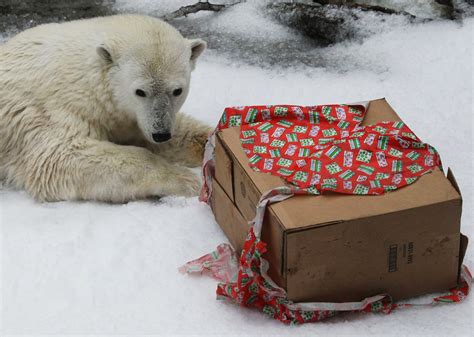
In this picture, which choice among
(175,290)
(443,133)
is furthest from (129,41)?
(443,133)

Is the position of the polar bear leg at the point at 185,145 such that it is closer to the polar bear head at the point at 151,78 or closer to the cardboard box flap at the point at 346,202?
the polar bear head at the point at 151,78

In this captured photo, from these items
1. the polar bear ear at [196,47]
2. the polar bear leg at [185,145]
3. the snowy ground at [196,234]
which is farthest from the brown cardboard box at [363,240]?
the polar bear leg at [185,145]

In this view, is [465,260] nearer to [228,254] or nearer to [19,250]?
[228,254]

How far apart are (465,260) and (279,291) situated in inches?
33.8

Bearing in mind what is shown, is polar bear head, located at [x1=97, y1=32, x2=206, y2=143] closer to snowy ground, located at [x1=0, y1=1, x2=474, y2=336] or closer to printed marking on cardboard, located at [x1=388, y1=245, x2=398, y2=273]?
snowy ground, located at [x1=0, y1=1, x2=474, y2=336]

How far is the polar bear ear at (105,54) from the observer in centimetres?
354

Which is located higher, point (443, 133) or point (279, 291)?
point (279, 291)

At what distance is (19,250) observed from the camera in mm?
3258

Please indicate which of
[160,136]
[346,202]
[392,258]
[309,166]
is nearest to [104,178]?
[160,136]

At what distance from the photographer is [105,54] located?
11.7ft

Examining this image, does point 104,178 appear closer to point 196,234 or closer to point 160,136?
point 160,136

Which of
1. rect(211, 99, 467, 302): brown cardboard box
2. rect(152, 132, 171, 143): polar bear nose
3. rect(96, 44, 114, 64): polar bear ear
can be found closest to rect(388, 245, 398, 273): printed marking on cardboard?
rect(211, 99, 467, 302): brown cardboard box

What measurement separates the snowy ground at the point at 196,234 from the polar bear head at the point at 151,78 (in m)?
0.39

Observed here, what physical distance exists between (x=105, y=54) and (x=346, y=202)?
1.45 metres
